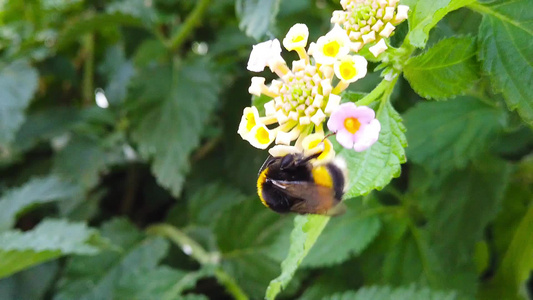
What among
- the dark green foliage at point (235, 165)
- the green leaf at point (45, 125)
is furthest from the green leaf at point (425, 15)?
the green leaf at point (45, 125)

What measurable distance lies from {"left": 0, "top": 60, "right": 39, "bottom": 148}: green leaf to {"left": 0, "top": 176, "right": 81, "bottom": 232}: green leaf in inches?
3.5

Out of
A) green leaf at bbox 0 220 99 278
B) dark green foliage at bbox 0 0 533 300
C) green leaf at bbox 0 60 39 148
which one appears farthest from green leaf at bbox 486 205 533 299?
green leaf at bbox 0 60 39 148

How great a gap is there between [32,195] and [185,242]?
0.26 m

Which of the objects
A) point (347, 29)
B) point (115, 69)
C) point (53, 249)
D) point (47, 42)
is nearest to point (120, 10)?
point (115, 69)

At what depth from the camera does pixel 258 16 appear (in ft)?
1.77

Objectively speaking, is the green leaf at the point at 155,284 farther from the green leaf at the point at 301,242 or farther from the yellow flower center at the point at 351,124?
the yellow flower center at the point at 351,124

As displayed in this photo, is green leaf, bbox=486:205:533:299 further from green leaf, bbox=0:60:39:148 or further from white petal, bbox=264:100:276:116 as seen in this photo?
green leaf, bbox=0:60:39:148

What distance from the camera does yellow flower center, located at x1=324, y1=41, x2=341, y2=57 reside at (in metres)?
0.37

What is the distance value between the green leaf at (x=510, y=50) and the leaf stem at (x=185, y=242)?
0.50 m

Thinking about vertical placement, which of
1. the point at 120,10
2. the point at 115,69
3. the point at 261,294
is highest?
the point at 120,10

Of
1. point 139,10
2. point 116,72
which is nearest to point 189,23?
point 139,10

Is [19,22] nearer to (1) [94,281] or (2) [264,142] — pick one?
(1) [94,281]

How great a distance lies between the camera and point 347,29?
39 centimetres

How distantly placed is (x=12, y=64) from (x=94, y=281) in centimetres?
45
